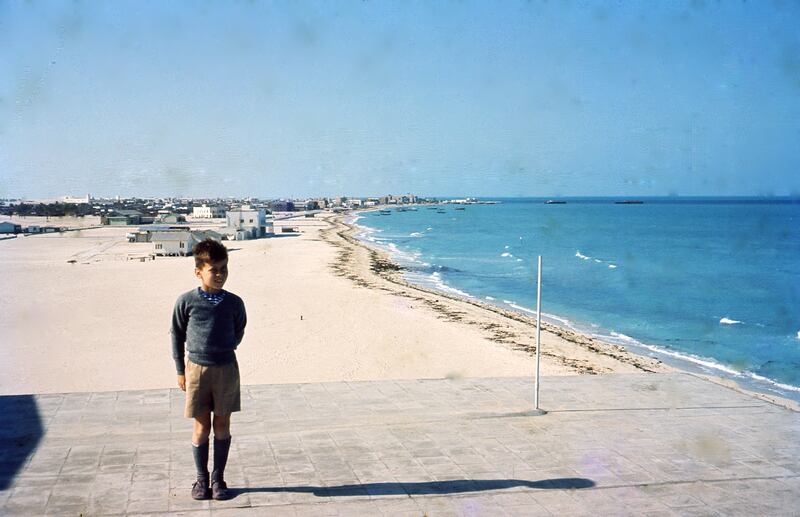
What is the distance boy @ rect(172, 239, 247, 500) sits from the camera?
4672 mm

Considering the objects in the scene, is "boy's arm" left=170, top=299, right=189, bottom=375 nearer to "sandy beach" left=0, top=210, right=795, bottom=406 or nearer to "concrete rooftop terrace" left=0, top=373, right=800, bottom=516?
"concrete rooftop terrace" left=0, top=373, right=800, bottom=516

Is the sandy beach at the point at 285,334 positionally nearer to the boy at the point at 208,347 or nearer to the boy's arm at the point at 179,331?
the boy at the point at 208,347

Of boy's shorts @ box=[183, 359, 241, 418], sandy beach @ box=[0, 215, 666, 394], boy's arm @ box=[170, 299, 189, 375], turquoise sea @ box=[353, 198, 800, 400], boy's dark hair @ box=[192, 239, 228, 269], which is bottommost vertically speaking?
turquoise sea @ box=[353, 198, 800, 400]

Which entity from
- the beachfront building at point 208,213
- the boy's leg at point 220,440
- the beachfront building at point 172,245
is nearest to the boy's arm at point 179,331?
the boy's leg at point 220,440

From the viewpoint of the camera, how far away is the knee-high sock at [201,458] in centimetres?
490

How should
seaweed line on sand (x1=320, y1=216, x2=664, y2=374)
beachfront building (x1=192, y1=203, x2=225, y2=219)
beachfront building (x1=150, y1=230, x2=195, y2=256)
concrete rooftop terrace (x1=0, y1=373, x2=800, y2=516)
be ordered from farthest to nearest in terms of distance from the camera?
beachfront building (x1=192, y1=203, x2=225, y2=219) < beachfront building (x1=150, y1=230, x2=195, y2=256) < seaweed line on sand (x1=320, y1=216, x2=664, y2=374) < concrete rooftop terrace (x1=0, y1=373, x2=800, y2=516)

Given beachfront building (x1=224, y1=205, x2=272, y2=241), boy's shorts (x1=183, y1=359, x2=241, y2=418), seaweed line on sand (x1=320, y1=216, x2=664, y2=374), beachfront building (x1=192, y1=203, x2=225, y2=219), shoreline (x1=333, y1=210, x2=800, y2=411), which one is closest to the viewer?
boy's shorts (x1=183, y1=359, x2=241, y2=418)

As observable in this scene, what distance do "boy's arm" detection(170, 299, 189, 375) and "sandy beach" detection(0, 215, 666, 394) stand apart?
7727 millimetres

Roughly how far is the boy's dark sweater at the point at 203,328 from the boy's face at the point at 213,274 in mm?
72

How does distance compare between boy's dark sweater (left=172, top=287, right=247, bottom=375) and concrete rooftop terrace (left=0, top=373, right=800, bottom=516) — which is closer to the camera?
boy's dark sweater (left=172, top=287, right=247, bottom=375)

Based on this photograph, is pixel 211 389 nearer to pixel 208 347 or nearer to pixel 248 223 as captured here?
pixel 208 347

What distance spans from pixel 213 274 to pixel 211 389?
29.0 inches

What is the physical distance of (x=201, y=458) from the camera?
4.93m

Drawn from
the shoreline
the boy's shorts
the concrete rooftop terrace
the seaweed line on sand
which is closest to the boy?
the boy's shorts
